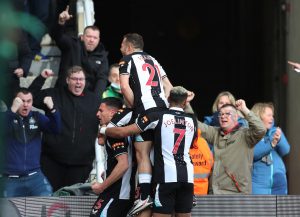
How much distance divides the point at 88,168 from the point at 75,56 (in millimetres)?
1776

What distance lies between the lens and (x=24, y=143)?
8711 millimetres

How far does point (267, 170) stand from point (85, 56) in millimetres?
3170

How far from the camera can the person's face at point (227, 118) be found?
8.66 metres

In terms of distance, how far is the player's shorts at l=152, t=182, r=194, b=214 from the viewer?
662 centimetres

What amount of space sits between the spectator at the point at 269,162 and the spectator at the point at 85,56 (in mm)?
2406

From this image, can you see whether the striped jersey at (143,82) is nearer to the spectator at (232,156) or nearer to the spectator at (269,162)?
the spectator at (232,156)

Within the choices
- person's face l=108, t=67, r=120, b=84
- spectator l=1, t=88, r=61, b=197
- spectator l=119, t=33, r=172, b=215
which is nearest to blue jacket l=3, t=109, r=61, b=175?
spectator l=1, t=88, r=61, b=197

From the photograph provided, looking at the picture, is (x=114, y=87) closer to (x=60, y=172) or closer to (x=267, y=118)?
(x=60, y=172)

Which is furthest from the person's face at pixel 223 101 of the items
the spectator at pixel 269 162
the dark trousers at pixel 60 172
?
the dark trousers at pixel 60 172

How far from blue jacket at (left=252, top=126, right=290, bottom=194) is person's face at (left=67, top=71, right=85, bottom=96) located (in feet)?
7.73

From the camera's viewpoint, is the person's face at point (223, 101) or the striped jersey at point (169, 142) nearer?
the striped jersey at point (169, 142)

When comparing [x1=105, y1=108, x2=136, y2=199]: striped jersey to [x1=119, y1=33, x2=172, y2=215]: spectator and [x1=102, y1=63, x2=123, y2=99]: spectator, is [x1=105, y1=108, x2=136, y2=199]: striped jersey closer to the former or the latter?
[x1=119, y1=33, x2=172, y2=215]: spectator

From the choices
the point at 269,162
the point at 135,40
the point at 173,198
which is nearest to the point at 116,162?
the point at 173,198

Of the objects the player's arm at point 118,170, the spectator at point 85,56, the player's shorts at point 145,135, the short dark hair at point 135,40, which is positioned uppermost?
the spectator at point 85,56
